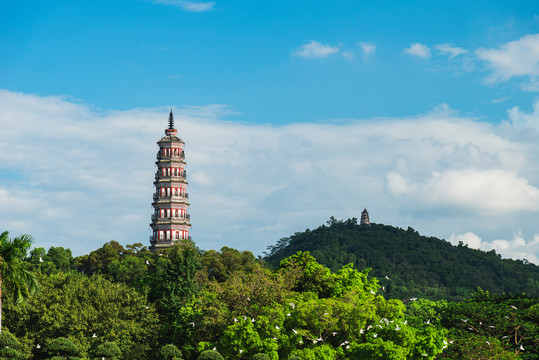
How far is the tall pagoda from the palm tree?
2231 inches

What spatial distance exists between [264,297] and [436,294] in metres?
74.1

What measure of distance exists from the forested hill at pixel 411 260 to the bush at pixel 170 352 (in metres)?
74.7

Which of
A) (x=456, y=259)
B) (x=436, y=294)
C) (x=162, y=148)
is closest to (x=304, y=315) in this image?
(x=162, y=148)

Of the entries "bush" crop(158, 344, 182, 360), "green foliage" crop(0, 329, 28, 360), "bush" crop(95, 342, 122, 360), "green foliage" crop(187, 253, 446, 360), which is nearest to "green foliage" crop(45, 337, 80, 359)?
"bush" crop(95, 342, 122, 360)

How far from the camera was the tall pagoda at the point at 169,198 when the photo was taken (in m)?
99.9

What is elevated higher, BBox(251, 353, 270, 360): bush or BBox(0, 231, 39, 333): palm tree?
BBox(0, 231, 39, 333): palm tree

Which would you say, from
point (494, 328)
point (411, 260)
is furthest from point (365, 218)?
point (494, 328)

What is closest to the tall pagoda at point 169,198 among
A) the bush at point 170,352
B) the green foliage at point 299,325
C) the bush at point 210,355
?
the green foliage at point 299,325

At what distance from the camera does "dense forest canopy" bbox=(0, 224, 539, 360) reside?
47344 mm

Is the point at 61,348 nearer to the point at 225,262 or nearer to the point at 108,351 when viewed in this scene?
the point at 108,351

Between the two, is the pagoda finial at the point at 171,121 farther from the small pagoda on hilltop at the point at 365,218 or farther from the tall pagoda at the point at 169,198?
the small pagoda on hilltop at the point at 365,218

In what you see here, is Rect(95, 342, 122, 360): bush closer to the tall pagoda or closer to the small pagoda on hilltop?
the tall pagoda

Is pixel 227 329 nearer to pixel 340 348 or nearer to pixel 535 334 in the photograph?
pixel 340 348

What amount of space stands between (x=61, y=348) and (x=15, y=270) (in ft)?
29.8
